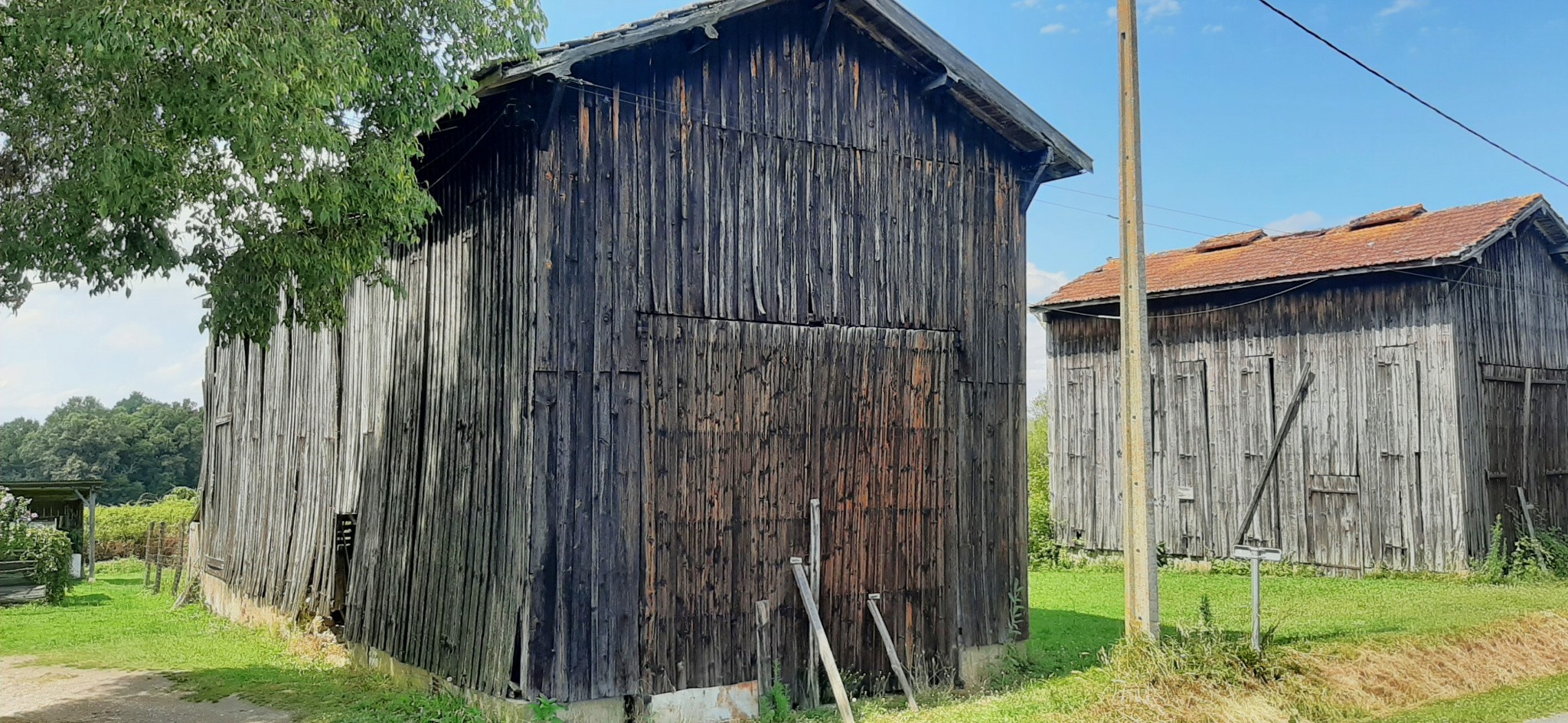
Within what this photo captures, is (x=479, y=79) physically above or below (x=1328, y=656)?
above

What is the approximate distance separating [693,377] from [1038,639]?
7056 mm

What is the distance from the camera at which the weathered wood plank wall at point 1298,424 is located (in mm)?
20422

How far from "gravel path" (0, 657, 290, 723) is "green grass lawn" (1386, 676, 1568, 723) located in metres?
10.8

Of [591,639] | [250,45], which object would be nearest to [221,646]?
[591,639]

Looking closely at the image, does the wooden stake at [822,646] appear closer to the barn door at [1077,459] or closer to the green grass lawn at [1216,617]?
the green grass lawn at [1216,617]

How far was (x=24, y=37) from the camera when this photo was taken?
9742mm

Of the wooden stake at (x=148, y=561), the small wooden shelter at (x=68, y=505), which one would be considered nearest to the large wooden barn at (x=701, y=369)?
the wooden stake at (x=148, y=561)

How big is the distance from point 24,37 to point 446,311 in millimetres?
4179

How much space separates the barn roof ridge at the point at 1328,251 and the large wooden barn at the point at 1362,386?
5 centimetres

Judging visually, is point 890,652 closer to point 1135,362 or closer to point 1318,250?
point 1135,362

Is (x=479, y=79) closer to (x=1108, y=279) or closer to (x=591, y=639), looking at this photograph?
(x=591, y=639)

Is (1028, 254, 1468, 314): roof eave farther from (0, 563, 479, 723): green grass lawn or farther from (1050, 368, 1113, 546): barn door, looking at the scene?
(0, 563, 479, 723): green grass lawn

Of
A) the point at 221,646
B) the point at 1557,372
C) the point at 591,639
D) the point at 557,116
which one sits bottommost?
the point at 221,646

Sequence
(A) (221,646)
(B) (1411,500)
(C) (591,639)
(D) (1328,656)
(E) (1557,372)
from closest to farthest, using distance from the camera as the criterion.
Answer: (C) (591,639), (D) (1328,656), (A) (221,646), (B) (1411,500), (E) (1557,372)
